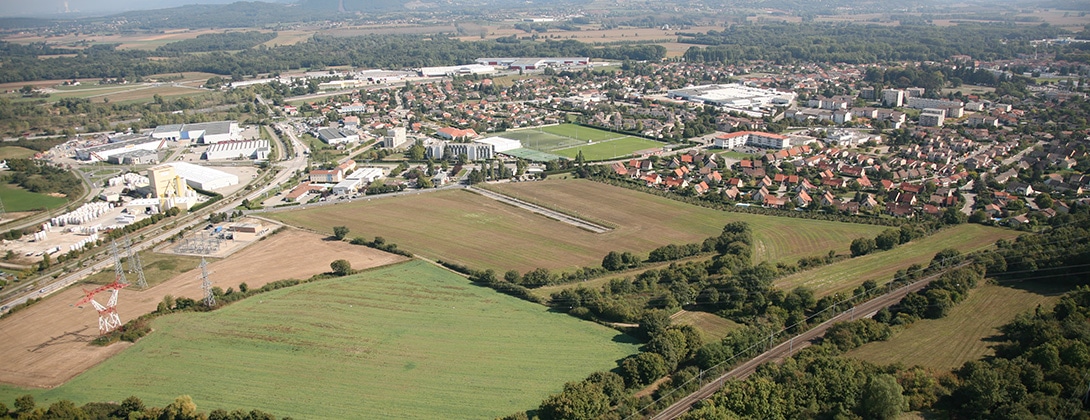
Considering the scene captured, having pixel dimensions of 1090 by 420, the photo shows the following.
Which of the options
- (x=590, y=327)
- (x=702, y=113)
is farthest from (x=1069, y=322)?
(x=702, y=113)

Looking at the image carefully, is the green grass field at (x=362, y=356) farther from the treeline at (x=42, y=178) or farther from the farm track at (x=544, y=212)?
the treeline at (x=42, y=178)

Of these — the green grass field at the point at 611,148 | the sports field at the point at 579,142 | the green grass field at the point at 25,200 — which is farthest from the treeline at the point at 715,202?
the green grass field at the point at 25,200

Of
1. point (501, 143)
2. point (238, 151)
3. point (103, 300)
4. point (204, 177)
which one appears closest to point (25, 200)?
point (204, 177)

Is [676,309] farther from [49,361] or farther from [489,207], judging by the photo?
[49,361]

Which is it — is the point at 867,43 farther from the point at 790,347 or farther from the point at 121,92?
the point at 790,347

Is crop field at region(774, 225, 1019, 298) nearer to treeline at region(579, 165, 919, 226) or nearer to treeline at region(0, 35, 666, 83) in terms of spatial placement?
treeline at region(579, 165, 919, 226)

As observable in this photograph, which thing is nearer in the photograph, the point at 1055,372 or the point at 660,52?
the point at 1055,372

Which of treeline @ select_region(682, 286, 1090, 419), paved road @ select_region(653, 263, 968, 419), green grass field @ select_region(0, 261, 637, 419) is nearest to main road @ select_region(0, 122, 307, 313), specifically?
green grass field @ select_region(0, 261, 637, 419)

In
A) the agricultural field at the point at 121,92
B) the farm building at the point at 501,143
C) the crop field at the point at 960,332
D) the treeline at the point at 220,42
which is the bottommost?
the crop field at the point at 960,332

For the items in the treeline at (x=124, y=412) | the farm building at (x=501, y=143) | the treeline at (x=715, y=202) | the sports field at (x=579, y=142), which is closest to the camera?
the treeline at (x=124, y=412)
